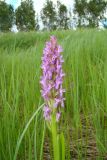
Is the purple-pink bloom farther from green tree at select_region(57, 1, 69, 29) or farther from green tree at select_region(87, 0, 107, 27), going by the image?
green tree at select_region(57, 1, 69, 29)

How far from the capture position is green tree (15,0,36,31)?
36.0m

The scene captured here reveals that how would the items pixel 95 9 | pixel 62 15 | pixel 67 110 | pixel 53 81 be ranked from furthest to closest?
1. pixel 62 15
2. pixel 95 9
3. pixel 67 110
4. pixel 53 81

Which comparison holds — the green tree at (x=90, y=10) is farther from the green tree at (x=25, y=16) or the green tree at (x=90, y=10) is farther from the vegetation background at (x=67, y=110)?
the vegetation background at (x=67, y=110)

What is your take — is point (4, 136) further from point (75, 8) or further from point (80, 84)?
point (75, 8)

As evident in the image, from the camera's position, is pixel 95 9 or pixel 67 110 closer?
pixel 67 110

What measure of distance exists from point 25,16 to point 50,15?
8.34 feet

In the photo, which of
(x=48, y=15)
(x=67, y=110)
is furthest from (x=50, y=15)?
(x=67, y=110)

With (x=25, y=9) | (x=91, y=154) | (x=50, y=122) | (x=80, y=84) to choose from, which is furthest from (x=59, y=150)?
(x=25, y=9)

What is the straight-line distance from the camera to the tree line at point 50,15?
35.4 metres

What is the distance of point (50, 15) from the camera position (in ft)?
123

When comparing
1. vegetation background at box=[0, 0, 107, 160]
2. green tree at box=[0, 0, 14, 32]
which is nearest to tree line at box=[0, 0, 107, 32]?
green tree at box=[0, 0, 14, 32]

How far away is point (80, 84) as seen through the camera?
217cm

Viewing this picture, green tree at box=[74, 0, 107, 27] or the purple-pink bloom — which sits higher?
green tree at box=[74, 0, 107, 27]

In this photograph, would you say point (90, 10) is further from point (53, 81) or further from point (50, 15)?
point (53, 81)
